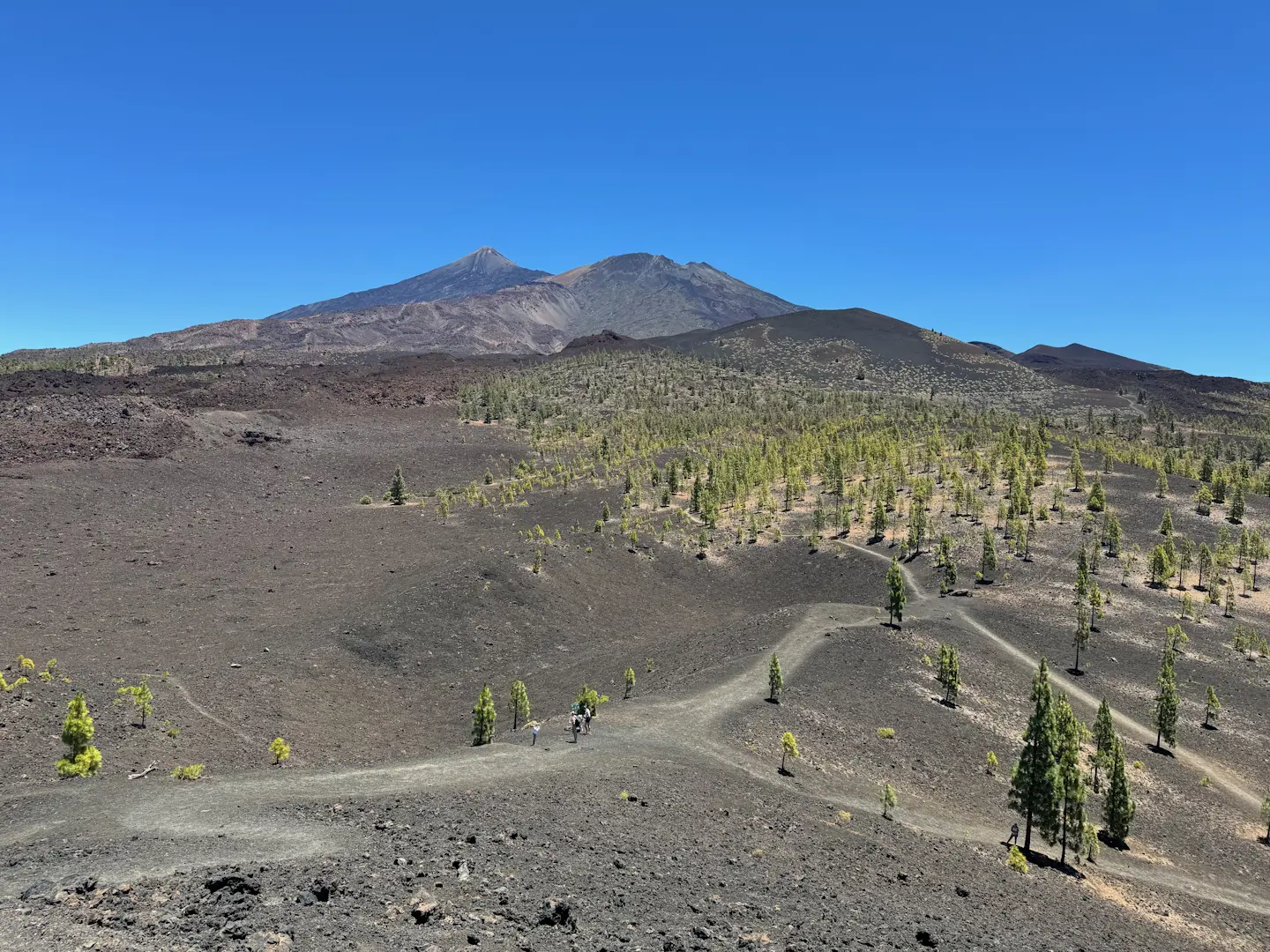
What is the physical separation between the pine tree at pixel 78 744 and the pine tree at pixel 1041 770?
106 ft

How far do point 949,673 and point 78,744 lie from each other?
39.2 metres

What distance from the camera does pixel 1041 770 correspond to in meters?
25.1

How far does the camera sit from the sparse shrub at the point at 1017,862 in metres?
23.0

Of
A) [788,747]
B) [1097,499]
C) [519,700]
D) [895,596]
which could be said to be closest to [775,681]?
[788,747]

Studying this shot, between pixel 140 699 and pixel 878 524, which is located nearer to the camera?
pixel 140 699

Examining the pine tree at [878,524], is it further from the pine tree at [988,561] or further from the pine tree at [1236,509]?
the pine tree at [1236,509]

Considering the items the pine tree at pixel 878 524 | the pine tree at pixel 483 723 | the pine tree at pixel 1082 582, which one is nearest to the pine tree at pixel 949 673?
the pine tree at pixel 1082 582

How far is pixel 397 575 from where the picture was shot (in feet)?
170

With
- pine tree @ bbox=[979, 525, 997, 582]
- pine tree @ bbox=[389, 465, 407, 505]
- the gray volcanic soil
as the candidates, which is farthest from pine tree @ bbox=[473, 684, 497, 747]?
pine tree @ bbox=[389, 465, 407, 505]

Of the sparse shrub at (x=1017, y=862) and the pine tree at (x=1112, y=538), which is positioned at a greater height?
A: the pine tree at (x=1112, y=538)

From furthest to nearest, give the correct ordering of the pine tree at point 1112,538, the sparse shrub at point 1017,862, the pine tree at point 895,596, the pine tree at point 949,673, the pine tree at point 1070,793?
the pine tree at point 1112,538 → the pine tree at point 895,596 → the pine tree at point 949,673 → the pine tree at point 1070,793 → the sparse shrub at point 1017,862

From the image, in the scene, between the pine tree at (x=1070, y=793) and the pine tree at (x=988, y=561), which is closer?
the pine tree at (x=1070, y=793)

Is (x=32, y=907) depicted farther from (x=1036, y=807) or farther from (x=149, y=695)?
(x=1036, y=807)

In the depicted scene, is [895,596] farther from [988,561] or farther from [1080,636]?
[988,561]
